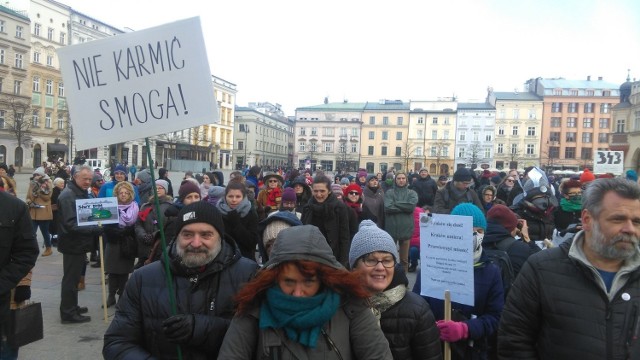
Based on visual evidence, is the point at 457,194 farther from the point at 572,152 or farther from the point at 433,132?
the point at 572,152

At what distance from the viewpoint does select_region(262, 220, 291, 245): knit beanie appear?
409 centimetres

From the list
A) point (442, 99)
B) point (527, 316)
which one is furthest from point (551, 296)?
point (442, 99)

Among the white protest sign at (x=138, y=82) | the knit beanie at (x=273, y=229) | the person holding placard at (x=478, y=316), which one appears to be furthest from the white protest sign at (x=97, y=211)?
the person holding placard at (x=478, y=316)

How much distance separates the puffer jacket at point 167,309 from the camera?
2.38 metres

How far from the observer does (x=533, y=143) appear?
77.6 meters

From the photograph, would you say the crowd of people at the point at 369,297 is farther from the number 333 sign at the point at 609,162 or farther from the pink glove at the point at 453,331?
the number 333 sign at the point at 609,162

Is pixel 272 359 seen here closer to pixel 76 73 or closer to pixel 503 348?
pixel 503 348

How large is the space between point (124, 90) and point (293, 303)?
5.61 ft

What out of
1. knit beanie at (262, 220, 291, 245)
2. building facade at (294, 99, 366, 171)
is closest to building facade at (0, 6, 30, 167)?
building facade at (294, 99, 366, 171)

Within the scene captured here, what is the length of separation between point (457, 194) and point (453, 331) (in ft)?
17.3

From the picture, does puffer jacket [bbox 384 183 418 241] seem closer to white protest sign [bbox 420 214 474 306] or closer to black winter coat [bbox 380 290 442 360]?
white protest sign [bbox 420 214 474 306]

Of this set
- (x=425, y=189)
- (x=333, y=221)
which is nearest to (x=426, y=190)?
(x=425, y=189)

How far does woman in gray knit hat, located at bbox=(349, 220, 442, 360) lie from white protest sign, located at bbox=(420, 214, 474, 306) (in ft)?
1.56

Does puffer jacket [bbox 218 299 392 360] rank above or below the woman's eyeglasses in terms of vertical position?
below
